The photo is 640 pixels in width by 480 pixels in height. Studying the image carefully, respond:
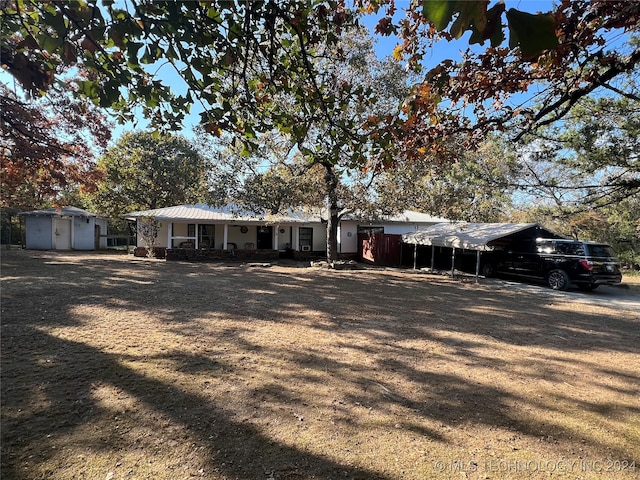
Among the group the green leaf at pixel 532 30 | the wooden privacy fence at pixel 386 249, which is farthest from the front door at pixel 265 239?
the green leaf at pixel 532 30

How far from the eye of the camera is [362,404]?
135 inches

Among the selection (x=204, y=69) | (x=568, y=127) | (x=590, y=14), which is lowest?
(x=204, y=69)

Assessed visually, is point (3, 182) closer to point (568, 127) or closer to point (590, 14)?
point (590, 14)

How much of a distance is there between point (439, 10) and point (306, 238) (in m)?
21.3

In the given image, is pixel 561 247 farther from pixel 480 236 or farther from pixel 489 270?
pixel 489 270

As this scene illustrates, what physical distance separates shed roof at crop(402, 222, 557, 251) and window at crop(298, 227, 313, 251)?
24.7ft

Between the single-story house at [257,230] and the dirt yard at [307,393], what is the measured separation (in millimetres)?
11952

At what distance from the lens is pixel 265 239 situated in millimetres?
22109

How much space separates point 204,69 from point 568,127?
995 centimetres

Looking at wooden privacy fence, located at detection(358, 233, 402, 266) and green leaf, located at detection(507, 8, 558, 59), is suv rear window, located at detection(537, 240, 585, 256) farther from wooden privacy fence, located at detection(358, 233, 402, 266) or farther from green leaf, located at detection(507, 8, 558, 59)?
green leaf, located at detection(507, 8, 558, 59)

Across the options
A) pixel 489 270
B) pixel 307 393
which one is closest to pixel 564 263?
pixel 489 270

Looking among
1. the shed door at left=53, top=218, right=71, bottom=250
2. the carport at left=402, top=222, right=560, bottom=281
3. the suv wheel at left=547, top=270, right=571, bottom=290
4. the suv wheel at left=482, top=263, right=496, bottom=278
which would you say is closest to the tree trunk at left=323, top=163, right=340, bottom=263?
the carport at left=402, top=222, right=560, bottom=281

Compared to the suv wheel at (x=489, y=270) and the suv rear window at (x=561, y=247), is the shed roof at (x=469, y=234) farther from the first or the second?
the suv wheel at (x=489, y=270)

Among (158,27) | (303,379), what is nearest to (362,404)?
(303,379)
